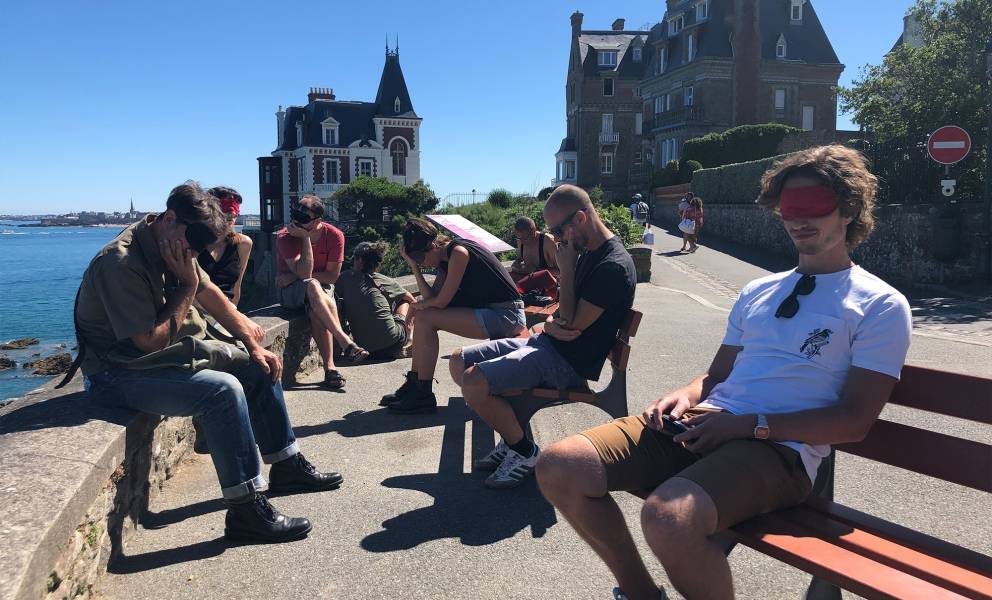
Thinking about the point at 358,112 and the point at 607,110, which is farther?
the point at 358,112

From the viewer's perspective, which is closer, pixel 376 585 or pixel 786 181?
pixel 786 181

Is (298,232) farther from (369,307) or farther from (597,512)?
(597,512)

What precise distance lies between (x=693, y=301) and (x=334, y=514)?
31.6 feet

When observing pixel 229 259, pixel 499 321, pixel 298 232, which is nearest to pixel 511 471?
pixel 499 321

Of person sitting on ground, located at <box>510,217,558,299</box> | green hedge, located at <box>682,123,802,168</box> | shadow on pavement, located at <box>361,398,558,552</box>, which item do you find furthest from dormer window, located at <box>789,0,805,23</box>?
shadow on pavement, located at <box>361,398,558,552</box>

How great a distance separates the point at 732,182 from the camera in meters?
26.3

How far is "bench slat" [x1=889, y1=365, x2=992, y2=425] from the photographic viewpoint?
8.26 feet

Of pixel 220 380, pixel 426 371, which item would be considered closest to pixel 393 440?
pixel 426 371

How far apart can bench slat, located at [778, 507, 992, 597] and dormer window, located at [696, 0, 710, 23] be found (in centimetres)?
5015

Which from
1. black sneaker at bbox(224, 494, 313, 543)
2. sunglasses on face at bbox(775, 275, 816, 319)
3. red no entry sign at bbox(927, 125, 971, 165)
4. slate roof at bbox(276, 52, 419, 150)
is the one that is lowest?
black sneaker at bbox(224, 494, 313, 543)

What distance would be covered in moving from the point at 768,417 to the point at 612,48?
61899mm

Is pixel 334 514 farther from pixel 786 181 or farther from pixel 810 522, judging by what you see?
pixel 786 181

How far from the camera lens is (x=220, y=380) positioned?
11.6ft

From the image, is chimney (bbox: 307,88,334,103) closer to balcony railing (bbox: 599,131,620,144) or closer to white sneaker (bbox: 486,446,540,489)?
balcony railing (bbox: 599,131,620,144)
